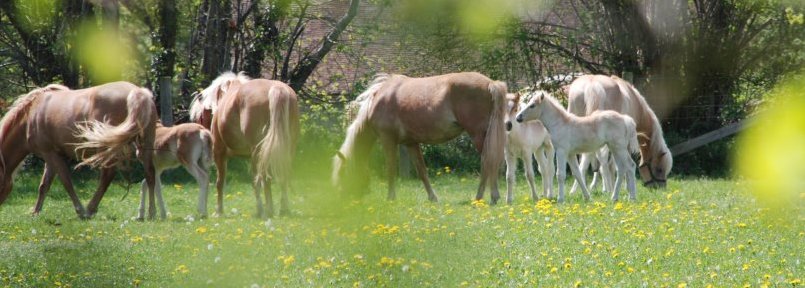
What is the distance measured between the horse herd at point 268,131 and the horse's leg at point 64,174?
0.02 meters

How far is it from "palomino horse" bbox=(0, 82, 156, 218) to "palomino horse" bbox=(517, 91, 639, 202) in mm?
4099

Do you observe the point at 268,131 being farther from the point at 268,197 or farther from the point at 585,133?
the point at 585,133

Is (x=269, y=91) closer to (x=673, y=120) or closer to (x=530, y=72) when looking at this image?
(x=530, y=72)

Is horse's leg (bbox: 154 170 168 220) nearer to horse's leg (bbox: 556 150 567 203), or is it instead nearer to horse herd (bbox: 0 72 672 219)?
horse herd (bbox: 0 72 672 219)

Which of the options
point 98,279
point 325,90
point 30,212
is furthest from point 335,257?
point 325,90

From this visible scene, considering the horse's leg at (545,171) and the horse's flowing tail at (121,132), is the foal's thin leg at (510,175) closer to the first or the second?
the horse's leg at (545,171)

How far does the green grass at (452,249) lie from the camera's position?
607cm

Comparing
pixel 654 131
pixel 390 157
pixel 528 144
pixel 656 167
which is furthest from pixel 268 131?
pixel 654 131

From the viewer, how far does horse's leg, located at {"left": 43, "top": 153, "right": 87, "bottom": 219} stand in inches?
448

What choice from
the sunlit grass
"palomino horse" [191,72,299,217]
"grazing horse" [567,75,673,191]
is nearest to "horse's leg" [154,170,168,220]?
"palomino horse" [191,72,299,217]

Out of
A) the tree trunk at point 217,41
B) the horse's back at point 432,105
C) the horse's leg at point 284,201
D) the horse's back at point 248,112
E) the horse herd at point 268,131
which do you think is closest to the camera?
the horse's leg at point 284,201

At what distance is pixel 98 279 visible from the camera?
6641mm

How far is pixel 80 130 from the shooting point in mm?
11312

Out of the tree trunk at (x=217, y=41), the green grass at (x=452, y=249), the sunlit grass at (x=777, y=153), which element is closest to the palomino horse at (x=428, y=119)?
the green grass at (x=452, y=249)
